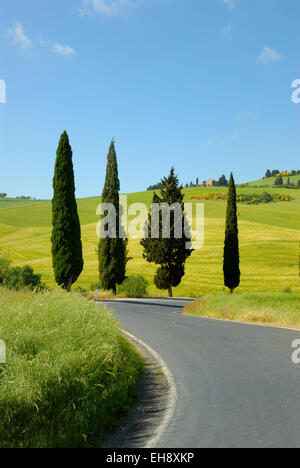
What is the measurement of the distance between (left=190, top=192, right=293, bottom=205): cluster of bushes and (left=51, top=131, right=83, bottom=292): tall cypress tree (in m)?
92.1

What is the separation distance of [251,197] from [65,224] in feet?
330

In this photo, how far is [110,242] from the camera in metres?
34.2

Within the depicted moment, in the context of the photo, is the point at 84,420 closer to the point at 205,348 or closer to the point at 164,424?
the point at 164,424

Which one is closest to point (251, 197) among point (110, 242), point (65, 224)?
point (110, 242)

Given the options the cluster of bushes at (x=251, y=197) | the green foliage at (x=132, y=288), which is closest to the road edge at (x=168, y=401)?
the green foliage at (x=132, y=288)

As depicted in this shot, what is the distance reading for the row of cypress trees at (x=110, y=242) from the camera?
90.5 feet

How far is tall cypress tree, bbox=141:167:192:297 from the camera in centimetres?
3850

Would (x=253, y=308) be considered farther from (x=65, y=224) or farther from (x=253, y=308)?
(x=65, y=224)

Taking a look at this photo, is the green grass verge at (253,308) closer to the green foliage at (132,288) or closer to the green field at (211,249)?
the green foliage at (132,288)

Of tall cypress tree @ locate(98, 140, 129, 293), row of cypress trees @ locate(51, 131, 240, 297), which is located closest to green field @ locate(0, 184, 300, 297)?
row of cypress trees @ locate(51, 131, 240, 297)

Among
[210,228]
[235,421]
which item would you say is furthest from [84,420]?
[210,228]

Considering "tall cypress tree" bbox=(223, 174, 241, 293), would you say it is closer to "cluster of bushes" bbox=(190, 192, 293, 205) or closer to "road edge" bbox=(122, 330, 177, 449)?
"road edge" bbox=(122, 330, 177, 449)
